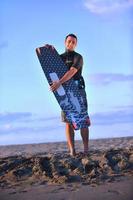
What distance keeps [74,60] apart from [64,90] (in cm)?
44

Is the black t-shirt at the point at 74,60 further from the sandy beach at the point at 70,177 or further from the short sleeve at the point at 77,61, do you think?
the sandy beach at the point at 70,177

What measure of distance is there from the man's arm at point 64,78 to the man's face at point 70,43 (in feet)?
0.79

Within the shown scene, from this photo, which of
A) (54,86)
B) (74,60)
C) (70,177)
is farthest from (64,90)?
(70,177)

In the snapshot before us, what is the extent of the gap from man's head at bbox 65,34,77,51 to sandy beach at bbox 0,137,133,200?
1.23m

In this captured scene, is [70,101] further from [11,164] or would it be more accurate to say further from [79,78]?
[11,164]

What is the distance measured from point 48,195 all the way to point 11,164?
1353 mm

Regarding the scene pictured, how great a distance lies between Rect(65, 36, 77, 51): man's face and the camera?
18.2ft

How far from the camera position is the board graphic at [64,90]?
18.8ft

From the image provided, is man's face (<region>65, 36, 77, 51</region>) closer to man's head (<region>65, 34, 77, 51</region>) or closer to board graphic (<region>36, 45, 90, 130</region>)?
man's head (<region>65, 34, 77, 51</region>)

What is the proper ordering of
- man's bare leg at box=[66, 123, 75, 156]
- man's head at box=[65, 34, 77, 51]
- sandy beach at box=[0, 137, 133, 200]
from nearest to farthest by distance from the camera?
sandy beach at box=[0, 137, 133, 200] < man's head at box=[65, 34, 77, 51] < man's bare leg at box=[66, 123, 75, 156]

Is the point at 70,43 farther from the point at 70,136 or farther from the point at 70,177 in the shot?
the point at 70,177

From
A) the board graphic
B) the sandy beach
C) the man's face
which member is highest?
the man's face

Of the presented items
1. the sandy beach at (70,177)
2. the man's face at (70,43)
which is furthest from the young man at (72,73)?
the sandy beach at (70,177)

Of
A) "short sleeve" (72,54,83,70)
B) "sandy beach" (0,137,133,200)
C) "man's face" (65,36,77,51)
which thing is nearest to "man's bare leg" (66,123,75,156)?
"sandy beach" (0,137,133,200)
